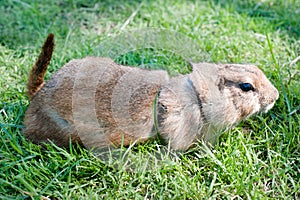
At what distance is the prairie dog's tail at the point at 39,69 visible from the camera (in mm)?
2535

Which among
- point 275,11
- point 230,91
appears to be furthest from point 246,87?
point 275,11

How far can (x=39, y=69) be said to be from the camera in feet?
8.46

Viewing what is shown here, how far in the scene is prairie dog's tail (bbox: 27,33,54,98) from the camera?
254 centimetres

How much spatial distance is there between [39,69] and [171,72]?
3.17 ft

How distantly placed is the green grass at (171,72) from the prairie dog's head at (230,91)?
167 mm

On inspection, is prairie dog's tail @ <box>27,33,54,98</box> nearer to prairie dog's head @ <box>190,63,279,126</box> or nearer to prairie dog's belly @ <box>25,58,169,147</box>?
prairie dog's belly @ <box>25,58,169,147</box>

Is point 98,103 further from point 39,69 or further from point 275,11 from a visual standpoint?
point 275,11

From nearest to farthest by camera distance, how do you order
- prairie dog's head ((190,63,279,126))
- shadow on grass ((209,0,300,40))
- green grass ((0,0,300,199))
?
1. green grass ((0,0,300,199))
2. prairie dog's head ((190,63,279,126))
3. shadow on grass ((209,0,300,40))

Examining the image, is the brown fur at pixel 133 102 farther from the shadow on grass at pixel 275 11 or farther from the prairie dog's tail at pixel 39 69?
the shadow on grass at pixel 275 11

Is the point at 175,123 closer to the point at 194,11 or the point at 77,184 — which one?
the point at 77,184

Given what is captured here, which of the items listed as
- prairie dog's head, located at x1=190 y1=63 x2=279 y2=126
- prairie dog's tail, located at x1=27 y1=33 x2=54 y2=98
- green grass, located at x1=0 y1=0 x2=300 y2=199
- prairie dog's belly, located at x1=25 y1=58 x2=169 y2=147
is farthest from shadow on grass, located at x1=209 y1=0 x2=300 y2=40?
prairie dog's tail, located at x1=27 y1=33 x2=54 y2=98

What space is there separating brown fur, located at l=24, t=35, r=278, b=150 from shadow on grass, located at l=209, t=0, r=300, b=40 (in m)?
1.35

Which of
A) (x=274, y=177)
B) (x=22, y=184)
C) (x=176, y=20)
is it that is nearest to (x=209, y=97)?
(x=274, y=177)

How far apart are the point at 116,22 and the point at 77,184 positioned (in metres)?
1.95
